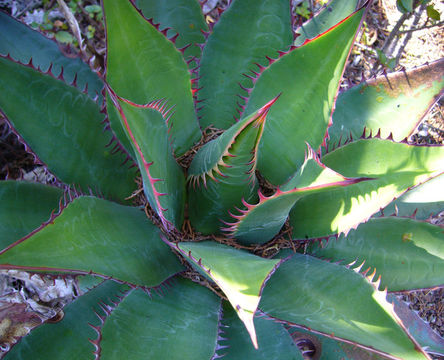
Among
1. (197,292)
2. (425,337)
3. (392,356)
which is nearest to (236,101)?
(197,292)

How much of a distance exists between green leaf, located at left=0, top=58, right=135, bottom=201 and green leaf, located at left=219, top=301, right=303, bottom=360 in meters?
0.52

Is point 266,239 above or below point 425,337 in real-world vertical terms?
above

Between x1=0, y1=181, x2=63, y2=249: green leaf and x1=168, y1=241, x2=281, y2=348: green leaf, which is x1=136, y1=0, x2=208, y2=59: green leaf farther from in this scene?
x1=168, y1=241, x2=281, y2=348: green leaf

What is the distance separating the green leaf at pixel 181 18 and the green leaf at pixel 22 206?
62 cm

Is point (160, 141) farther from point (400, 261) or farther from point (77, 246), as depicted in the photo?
point (400, 261)

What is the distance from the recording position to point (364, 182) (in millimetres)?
1052

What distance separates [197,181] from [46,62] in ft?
2.21

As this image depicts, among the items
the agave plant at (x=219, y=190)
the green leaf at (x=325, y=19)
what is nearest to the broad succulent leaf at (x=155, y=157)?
the agave plant at (x=219, y=190)

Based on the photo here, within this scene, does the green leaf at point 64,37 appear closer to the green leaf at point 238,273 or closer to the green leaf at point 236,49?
the green leaf at point 236,49

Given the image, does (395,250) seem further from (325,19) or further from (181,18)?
(181,18)

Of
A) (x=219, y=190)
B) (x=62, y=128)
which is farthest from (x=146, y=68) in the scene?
(x=219, y=190)

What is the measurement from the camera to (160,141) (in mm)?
932

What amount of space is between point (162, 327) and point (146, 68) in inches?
25.9

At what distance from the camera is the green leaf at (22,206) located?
3.50 feet
